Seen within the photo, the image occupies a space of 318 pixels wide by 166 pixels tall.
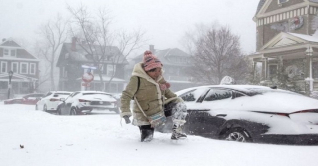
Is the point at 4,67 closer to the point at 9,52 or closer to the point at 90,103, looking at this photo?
the point at 9,52

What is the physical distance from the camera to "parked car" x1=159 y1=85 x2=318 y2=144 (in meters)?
4.56

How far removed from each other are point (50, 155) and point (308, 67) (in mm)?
18017

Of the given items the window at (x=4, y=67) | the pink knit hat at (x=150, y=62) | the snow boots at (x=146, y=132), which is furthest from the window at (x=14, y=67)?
the pink knit hat at (x=150, y=62)

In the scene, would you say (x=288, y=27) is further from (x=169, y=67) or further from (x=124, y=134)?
(x=169, y=67)

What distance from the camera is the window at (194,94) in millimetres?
6148

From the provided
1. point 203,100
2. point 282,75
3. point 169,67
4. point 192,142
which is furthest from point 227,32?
point 169,67

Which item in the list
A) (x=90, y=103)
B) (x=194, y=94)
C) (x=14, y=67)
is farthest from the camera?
(x=14, y=67)

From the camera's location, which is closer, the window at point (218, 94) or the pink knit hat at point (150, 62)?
the pink knit hat at point (150, 62)

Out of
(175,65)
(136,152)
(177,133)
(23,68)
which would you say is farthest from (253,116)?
(175,65)

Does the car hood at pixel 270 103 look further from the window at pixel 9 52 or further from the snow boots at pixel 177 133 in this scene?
the window at pixel 9 52

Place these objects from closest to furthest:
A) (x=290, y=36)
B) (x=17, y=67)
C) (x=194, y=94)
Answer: (x=194, y=94)
(x=290, y=36)
(x=17, y=67)

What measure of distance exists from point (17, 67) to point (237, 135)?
5232 centimetres

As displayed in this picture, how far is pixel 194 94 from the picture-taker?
249 inches

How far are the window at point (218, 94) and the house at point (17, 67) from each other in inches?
1872
